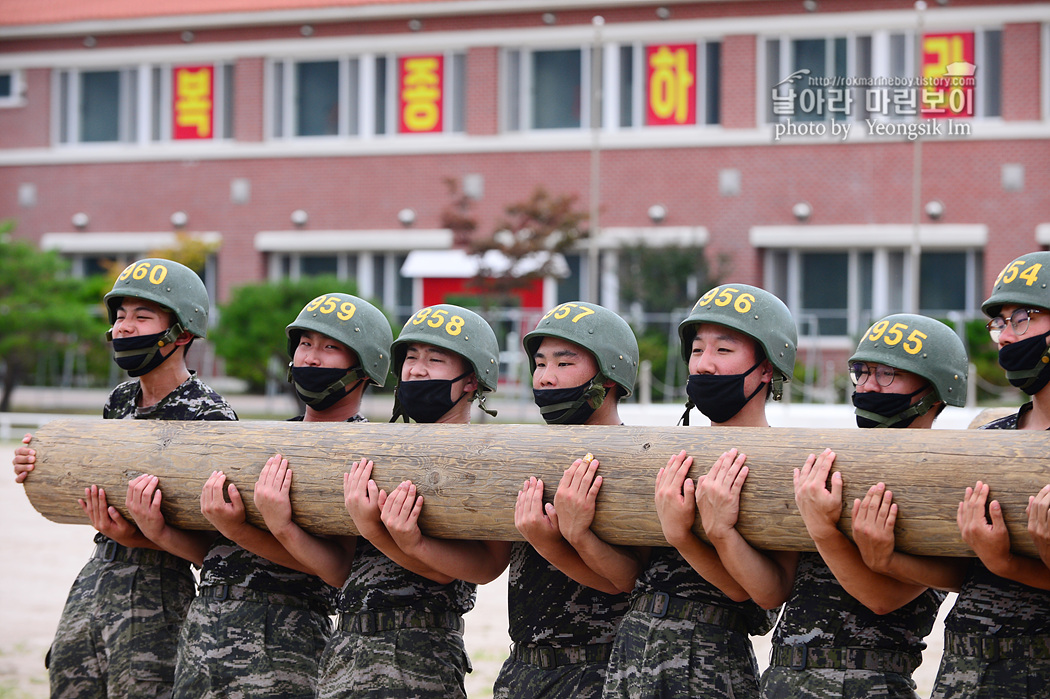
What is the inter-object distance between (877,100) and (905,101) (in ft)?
3.51

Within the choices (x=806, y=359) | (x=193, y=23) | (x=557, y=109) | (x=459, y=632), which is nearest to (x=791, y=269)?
(x=806, y=359)

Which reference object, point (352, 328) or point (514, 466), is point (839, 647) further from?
point (352, 328)

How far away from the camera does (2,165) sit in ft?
95.5

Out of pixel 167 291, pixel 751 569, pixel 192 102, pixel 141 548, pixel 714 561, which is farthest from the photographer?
pixel 192 102

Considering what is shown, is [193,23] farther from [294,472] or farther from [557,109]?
[294,472]

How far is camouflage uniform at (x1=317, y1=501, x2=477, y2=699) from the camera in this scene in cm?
416

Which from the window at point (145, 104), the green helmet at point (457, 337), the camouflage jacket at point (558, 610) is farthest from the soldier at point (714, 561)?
the window at point (145, 104)

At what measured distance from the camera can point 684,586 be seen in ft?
12.9

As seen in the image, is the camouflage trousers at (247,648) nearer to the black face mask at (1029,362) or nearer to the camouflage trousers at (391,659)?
the camouflage trousers at (391,659)

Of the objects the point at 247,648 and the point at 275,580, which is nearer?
the point at 247,648

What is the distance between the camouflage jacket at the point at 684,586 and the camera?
392 centimetres

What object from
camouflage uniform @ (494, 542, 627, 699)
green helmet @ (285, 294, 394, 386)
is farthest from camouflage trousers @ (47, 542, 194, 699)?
camouflage uniform @ (494, 542, 627, 699)

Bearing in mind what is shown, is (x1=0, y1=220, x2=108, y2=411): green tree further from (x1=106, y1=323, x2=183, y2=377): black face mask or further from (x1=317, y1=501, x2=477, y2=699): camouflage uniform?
(x1=317, y1=501, x2=477, y2=699): camouflage uniform

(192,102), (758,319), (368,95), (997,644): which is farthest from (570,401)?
(192,102)
